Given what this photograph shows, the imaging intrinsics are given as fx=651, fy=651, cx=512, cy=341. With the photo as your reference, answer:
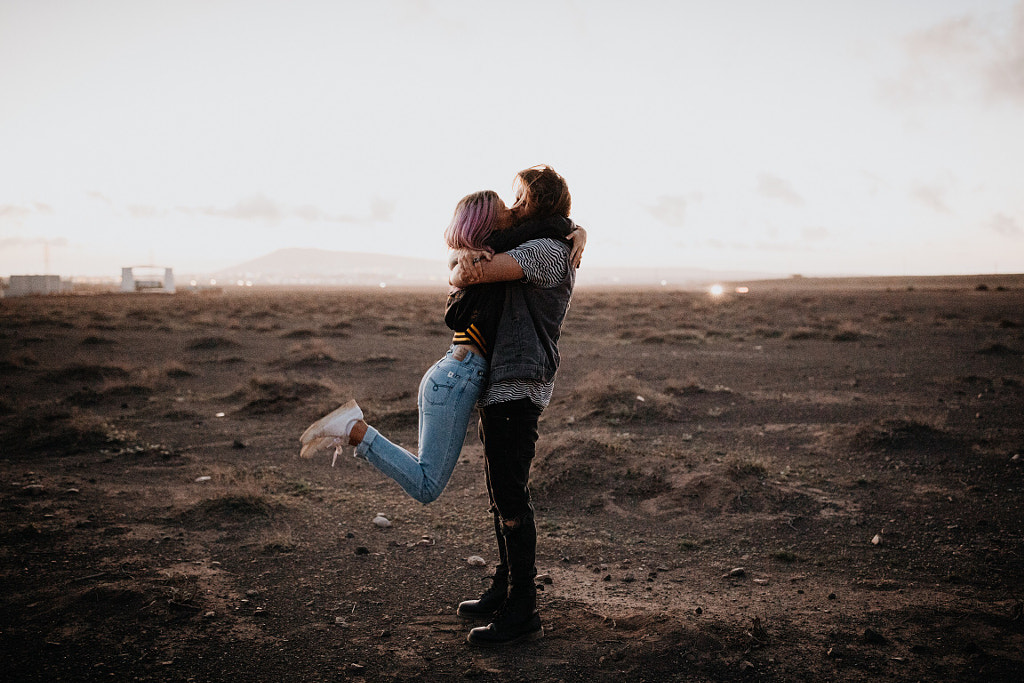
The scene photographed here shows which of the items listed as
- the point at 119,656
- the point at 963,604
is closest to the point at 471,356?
the point at 119,656

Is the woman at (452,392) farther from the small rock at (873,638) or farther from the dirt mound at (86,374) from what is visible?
the dirt mound at (86,374)

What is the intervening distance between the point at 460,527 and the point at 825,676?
2.78m

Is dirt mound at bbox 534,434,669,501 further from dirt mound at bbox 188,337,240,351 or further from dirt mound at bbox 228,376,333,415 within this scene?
dirt mound at bbox 188,337,240,351

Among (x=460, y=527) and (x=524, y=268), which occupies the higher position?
(x=524, y=268)

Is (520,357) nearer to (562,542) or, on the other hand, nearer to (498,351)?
(498,351)

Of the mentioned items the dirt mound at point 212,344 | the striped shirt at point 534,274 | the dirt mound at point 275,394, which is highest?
the striped shirt at point 534,274

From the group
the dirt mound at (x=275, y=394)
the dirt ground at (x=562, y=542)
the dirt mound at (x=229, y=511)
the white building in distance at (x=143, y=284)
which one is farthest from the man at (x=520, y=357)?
the white building in distance at (x=143, y=284)

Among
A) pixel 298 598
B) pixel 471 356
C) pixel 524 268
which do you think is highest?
pixel 524 268

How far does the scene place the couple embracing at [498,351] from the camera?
2.79 m

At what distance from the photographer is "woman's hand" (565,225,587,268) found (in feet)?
9.60

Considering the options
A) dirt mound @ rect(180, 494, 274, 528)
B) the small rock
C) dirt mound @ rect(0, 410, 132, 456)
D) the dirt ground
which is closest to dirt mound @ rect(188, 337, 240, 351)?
the dirt ground

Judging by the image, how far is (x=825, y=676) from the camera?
9.84ft

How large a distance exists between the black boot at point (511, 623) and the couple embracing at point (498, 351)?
41 cm

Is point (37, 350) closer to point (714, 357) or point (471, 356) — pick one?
point (714, 357)
